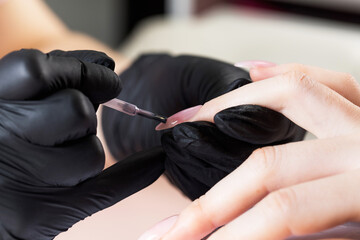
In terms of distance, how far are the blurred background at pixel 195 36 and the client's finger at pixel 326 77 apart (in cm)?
19

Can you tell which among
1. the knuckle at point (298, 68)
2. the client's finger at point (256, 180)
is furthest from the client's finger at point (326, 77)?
the client's finger at point (256, 180)

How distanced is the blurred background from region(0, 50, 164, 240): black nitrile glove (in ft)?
0.09

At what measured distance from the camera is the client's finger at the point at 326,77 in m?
0.55

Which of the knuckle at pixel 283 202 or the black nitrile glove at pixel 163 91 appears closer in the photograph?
the knuckle at pixel 283 202

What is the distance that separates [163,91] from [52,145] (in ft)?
0.89

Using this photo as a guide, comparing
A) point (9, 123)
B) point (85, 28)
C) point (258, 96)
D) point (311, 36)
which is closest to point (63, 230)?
point (9, 123)

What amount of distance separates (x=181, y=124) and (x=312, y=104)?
153 millimetres

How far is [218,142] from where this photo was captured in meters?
0.48

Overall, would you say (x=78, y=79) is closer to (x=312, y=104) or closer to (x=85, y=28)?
(x=312, y=104)

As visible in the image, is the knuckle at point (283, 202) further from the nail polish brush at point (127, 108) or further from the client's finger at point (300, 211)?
the nail polish brush at point (127, 108)

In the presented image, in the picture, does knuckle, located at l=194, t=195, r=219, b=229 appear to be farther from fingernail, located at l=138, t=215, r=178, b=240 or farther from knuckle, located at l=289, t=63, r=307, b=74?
knuckle, located at l=289, t=63, r=307, b=74

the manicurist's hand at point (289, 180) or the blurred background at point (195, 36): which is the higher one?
the manicurist's hand at point (289, 180)

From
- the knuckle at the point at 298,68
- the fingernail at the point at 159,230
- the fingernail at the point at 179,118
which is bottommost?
the fingernail at the point at 159,230

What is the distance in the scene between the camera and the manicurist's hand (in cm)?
41
